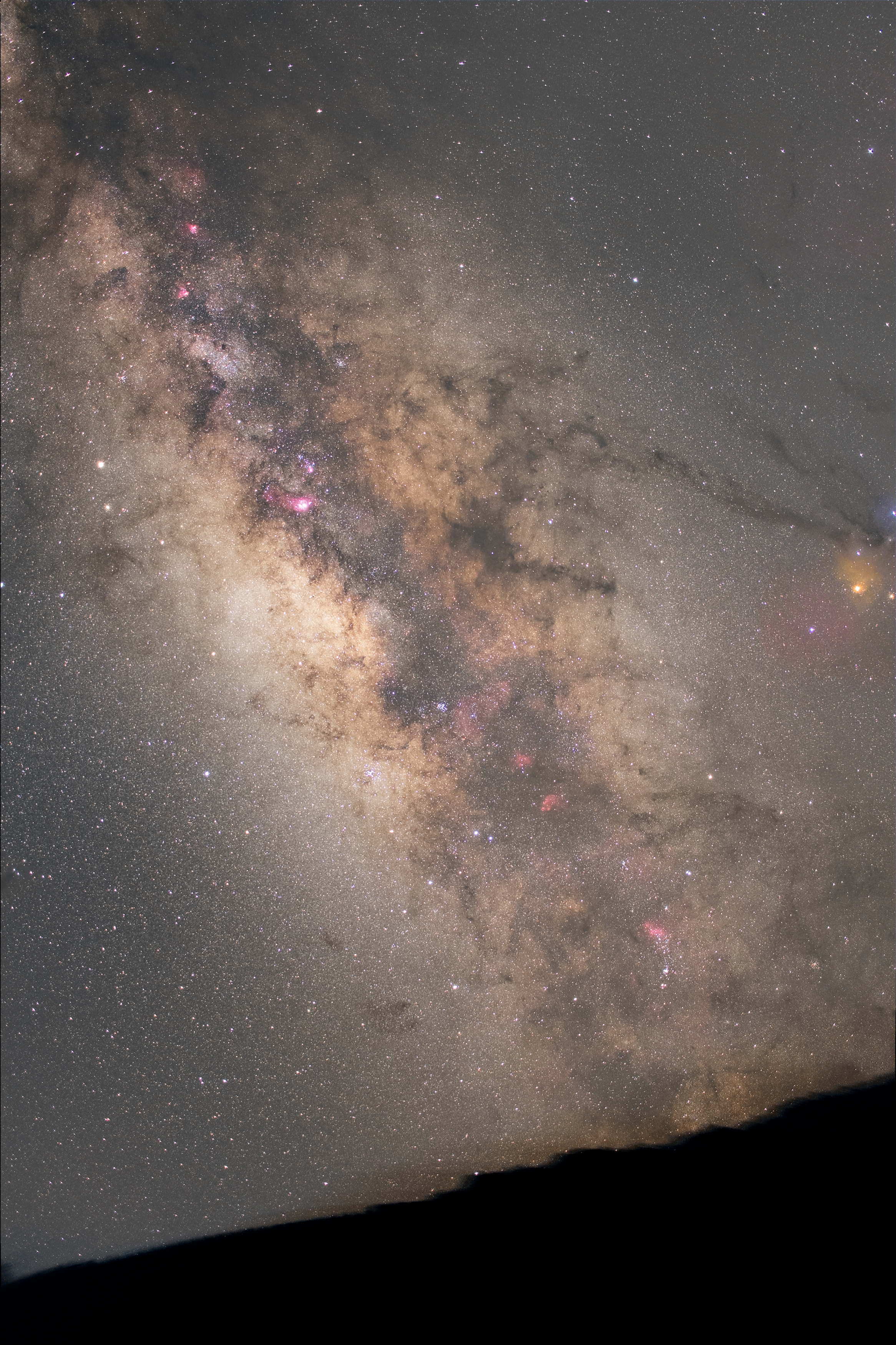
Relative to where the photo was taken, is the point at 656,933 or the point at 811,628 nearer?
the point at 656,933

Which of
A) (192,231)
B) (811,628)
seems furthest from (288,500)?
(811,628)

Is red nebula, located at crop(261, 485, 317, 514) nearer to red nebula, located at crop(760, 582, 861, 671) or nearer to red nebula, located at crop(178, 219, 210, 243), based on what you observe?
red nebula, located at crop(178, 219, 210, 243)

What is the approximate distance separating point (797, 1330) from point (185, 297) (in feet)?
16.7

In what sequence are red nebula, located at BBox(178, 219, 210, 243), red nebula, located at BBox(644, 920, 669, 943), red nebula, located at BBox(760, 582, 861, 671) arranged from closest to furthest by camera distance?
red nebula, located at BBox(178, 219, 210, 243) → red nebula, located at BBox(644, 920, 669, 943) → red nebula, located at BBox(760, 582, 861, 671)

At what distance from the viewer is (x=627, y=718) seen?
11.5ft

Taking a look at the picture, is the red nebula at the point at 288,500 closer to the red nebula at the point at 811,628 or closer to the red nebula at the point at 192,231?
the red nebula at the point at 192,231

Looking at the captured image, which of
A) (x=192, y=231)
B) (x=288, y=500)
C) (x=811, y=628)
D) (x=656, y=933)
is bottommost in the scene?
(x=656, y=933)

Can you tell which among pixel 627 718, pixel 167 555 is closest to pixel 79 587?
pixel 167 555

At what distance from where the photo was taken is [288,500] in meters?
3.37

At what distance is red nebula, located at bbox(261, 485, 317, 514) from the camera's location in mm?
3361

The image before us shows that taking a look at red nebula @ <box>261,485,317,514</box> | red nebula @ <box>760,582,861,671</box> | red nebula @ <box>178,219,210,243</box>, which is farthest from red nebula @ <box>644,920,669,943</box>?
red nebula @ <box>178,219,210,243</box>

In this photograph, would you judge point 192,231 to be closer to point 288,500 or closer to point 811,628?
point 288,500

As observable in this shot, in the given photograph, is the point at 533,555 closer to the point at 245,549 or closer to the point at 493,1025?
the point at 245,549

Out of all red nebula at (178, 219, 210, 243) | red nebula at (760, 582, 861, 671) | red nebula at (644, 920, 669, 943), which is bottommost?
red nebula at (644, 920, 669, 943)
